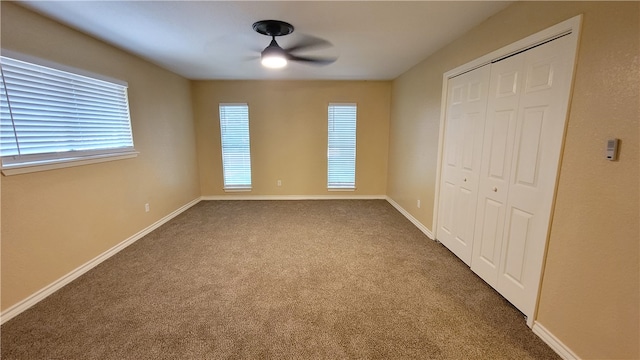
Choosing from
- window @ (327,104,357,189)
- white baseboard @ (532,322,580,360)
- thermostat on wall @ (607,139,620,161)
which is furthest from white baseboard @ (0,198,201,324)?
thermostat on wall @ (607,139,620,161)

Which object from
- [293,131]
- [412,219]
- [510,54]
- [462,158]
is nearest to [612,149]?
[510,54]

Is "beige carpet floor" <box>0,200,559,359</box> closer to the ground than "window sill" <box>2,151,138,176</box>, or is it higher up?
closer to the ground

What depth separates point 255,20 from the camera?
7.69ft

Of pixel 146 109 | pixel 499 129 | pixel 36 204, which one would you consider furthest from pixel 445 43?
pixel 36 204

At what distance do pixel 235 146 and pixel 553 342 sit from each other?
5.18m

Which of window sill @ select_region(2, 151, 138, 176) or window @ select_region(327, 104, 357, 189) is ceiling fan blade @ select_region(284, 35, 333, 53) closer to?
window @ select_region(327, 104, 357, 189)

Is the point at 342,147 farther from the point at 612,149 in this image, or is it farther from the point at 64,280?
the point at 64,280

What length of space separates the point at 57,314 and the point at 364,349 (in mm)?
2344

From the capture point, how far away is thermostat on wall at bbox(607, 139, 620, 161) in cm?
134

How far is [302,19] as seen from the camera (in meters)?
2.32

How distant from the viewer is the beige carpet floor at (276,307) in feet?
5.57

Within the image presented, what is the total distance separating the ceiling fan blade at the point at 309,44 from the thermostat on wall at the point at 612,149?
2.49 meters

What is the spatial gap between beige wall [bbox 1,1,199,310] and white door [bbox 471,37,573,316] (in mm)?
3891

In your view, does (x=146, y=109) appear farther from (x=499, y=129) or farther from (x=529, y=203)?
(x=529, y=203)
